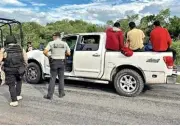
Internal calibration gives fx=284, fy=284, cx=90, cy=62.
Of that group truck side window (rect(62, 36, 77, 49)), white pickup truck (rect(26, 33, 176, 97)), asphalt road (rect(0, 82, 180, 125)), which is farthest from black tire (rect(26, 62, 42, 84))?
truck side window (rect(62, 36, 77, 49))

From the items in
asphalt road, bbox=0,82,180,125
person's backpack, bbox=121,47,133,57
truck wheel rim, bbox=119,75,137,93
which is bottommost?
asphalt road, bbox=0,82,180,125

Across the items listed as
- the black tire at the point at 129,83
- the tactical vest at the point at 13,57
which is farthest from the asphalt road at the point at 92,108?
the tactical vest at the point at 13,57

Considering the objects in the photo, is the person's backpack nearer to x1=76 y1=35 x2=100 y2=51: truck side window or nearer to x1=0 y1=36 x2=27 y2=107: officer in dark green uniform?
x1=76 y1=35 x2=100 y2=51: truck side window

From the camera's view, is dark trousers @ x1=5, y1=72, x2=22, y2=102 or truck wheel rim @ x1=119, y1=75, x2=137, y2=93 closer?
dark trousers @ x1=5, y1=72, x2=22, y2=102

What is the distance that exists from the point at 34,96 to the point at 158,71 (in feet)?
10.4

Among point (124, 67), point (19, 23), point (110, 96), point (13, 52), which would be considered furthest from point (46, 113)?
point (19, 23)

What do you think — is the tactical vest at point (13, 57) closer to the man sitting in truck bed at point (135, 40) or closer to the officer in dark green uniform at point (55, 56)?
the officer in dark green uniform at point (55, 56)

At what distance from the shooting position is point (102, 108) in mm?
6090

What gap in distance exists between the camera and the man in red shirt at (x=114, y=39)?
755cm

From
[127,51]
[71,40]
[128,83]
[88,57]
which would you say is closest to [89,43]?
[88,57]

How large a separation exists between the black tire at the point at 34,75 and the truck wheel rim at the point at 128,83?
2800 millimetres

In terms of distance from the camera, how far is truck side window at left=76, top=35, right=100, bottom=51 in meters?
7.93

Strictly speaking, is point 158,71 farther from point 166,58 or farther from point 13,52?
point 13,52

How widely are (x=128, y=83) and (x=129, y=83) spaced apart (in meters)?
0.03
